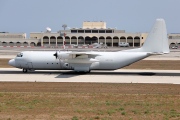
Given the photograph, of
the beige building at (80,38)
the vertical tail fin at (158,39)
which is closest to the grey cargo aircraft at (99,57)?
the vertical tail fin at (158,39)

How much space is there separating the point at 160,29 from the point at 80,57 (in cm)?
919

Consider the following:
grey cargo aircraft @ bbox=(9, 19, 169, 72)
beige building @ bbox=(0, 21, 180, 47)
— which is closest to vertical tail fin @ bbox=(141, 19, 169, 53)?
grey cargo aircraft @ bbox=(9, 19, 169, 72)

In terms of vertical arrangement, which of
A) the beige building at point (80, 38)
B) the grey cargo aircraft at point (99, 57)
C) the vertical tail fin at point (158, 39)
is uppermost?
the beige building at point (80, 38)

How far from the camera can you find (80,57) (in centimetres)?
3934

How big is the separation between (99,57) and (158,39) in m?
6.66

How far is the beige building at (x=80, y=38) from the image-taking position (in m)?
146

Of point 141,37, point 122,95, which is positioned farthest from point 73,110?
point 141,37

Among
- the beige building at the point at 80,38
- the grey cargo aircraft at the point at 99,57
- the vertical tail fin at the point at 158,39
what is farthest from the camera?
the beige building at the point at 80,38

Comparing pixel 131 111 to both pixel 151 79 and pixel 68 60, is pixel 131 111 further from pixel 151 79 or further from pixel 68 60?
pixel 68 60

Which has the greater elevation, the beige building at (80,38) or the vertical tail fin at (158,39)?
the beige building at (80,38)

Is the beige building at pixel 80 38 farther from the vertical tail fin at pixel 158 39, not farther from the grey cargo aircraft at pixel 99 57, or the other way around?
the vertical tail fin at pixel 158 39

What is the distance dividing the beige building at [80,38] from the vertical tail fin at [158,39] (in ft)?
349

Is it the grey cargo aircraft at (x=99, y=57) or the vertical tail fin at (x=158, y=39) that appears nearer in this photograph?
the vertical tail fin at (x=158, y=39)

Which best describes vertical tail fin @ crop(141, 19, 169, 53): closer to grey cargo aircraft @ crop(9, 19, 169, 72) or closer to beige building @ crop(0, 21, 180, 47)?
grey cargo aircraft @ crop(9, 19, 169, 72)
